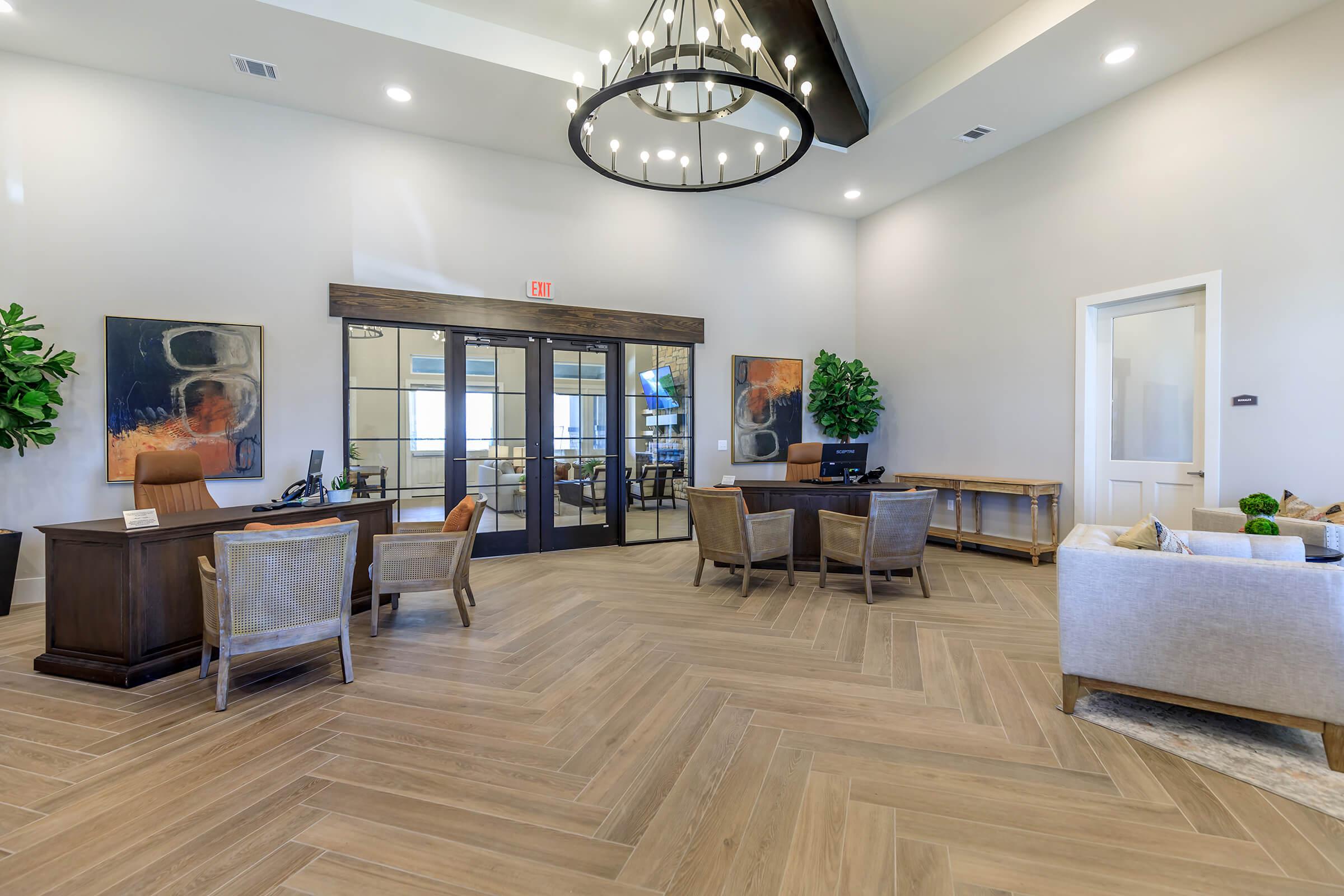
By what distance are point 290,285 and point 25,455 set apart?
2208mm

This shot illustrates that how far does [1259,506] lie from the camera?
3.66 meters

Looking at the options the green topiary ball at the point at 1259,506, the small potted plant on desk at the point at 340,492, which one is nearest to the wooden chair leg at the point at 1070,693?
the green topiary ball at the point at 1259,506

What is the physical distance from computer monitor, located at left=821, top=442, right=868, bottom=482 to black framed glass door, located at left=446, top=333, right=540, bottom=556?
292 cm

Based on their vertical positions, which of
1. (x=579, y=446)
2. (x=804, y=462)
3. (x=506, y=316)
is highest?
(x=506, y=316)

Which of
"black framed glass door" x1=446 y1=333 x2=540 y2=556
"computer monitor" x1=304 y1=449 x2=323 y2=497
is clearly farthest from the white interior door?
"computer monitor" x1=304 y1=449 x2=323 y2=497

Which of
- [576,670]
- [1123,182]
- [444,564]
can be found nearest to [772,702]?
[576,670]

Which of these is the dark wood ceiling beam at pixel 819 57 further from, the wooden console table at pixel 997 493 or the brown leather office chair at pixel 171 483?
the brown leather office chair at pixel 171 483

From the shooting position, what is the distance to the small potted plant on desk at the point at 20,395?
12.8 feet

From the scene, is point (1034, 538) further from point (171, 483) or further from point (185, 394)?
point (185, 394)

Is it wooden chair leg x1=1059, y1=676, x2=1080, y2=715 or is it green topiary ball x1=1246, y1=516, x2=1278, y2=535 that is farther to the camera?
green topiary ball x1=1246, y1=516, x2=1278, y2=535

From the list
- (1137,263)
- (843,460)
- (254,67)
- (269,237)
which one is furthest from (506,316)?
(1137,263)

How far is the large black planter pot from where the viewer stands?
13.3 ft

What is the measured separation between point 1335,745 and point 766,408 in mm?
5492

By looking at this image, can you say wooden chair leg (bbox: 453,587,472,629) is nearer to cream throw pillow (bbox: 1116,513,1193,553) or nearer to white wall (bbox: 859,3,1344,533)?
cream throw pillow (bbox: 1116,513,1193,553)
